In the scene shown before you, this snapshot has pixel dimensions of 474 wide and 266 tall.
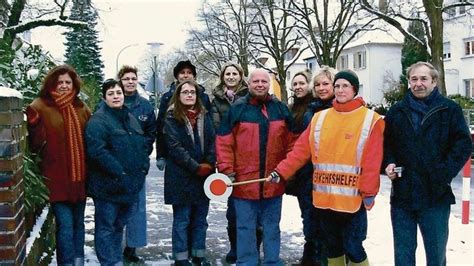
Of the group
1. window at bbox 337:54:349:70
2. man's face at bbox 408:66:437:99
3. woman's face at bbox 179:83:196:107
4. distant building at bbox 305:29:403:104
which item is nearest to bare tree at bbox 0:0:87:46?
woman's face at bbox 179:83:196:107

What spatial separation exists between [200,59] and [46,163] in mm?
50208

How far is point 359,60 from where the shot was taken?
57.0 metres

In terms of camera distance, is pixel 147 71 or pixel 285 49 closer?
pixel 285 49

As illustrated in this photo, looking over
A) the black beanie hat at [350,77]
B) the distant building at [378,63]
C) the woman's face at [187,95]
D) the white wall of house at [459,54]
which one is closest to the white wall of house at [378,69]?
the distant building at [378,63]

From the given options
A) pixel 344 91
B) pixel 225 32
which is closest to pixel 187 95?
pixel 344 91

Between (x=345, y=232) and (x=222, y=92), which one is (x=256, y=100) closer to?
(x=222, y=92)

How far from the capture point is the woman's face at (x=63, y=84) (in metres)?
5.32

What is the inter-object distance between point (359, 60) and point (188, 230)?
52839 mm

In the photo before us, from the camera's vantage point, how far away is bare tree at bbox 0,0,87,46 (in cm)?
1941

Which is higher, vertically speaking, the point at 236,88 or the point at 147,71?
the point at 147,71

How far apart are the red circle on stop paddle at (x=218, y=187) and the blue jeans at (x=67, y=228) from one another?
1.18m

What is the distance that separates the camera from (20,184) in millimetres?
4301

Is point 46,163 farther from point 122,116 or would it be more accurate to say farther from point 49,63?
point 49,63

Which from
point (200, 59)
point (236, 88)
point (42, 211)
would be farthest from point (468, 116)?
point (200, 59)
